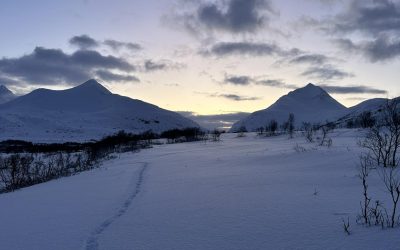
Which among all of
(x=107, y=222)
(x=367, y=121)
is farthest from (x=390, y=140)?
(x=367, y=121)

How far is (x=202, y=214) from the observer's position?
20.6ft

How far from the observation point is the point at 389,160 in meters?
11.1

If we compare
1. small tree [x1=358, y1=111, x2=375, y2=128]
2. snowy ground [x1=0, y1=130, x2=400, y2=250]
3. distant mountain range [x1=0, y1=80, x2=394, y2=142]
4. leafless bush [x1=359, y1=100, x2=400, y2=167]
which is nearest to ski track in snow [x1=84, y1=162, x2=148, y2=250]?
snowy ground [x1=0, y1=130, x2=400, y2=250]

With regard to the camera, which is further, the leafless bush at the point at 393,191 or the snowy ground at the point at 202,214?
the leafless bush at the point at 393,191

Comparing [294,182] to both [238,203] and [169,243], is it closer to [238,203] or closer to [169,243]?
[238,203]

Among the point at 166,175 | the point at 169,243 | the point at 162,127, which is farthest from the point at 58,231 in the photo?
the point at 162,127

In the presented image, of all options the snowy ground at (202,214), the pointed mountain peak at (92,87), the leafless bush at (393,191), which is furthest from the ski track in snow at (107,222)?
the pointed mountain peak at (92,87)

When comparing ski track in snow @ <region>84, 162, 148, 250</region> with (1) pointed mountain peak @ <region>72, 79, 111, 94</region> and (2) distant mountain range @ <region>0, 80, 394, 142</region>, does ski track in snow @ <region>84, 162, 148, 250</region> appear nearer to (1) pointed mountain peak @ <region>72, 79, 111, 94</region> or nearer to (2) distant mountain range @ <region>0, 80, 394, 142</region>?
(2) distant mountain range @ <region>0, 80, 394, 142</region>

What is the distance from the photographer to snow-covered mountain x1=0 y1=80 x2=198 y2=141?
3749 inches

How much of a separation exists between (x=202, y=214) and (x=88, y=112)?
457ft

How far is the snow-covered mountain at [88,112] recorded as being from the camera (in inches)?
3749

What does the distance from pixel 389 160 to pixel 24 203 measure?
1005 centimetres

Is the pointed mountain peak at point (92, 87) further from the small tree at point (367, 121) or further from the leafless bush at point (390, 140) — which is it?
the leafless bush at point (390, 140)

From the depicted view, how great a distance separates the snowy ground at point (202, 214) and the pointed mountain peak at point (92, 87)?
167 m
